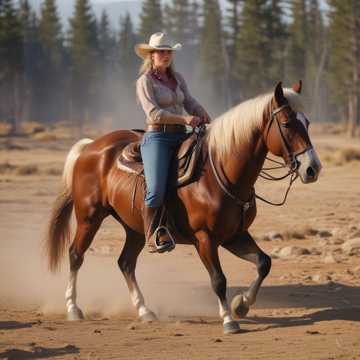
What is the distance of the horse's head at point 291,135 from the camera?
289 inches

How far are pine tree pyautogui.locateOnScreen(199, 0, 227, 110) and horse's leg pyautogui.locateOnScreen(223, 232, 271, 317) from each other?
71.6m

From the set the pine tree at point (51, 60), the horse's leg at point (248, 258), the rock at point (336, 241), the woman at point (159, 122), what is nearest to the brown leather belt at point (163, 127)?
the woman at point (159, 122)

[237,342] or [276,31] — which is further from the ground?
[237,342]

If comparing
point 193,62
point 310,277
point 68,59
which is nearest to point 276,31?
point 68,59

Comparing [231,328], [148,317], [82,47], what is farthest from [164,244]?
[82,47]

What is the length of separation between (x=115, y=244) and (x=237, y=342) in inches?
271

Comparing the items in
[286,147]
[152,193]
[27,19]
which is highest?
[286,147]

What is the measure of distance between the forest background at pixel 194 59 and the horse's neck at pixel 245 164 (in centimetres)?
4809

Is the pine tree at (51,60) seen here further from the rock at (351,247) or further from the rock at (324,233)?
the rock at (351,247)

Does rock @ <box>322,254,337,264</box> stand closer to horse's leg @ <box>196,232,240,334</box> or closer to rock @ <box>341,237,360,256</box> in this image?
rock @ <box>341,237,360,256</box>

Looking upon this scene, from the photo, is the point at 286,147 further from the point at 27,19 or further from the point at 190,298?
the point at 27,19

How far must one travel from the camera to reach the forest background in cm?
6184

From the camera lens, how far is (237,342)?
7305 mm

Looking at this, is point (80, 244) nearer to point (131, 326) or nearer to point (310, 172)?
point (131, 326)
